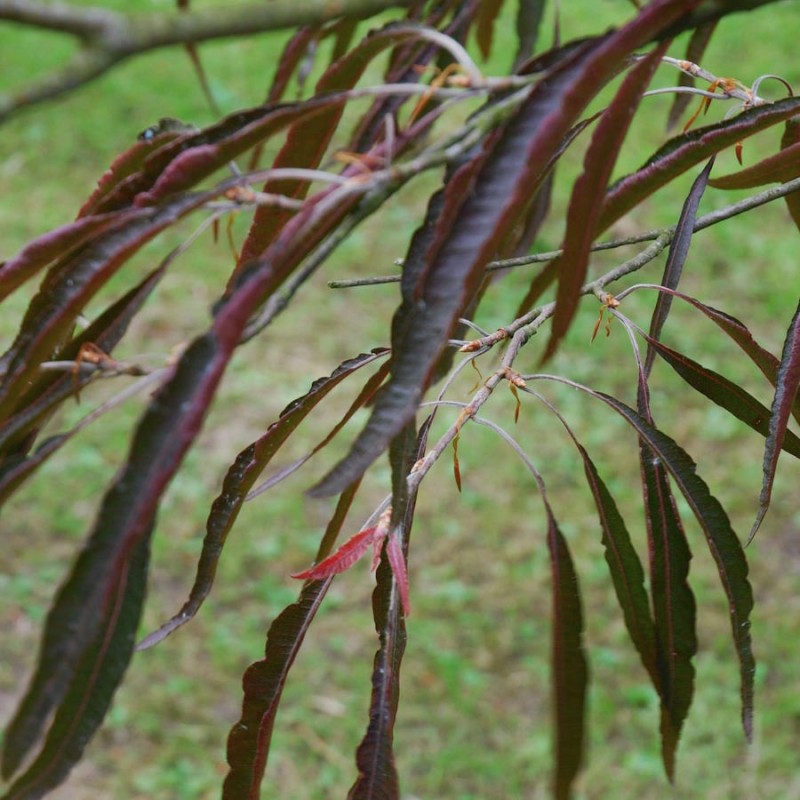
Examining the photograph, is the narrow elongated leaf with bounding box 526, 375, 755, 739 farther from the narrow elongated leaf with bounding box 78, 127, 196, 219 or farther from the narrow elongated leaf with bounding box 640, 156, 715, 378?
the narrow elongated leaf with bounding box 78, 127, 196, 219

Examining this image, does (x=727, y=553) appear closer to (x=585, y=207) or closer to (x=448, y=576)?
(x=585, y=207)

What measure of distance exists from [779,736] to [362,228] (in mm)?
2398

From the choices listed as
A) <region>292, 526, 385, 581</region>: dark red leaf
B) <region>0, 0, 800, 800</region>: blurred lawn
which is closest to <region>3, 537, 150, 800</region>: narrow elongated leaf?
<region>292, 526, 385, 581</region>: dark red leaf

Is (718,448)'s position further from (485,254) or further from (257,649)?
(485,254)

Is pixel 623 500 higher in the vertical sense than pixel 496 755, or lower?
higher

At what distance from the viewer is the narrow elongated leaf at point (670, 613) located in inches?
26.1

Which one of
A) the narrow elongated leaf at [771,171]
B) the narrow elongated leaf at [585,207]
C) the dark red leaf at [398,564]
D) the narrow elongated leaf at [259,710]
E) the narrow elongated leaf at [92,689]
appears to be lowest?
the narrow elongated leaf at [92,689]

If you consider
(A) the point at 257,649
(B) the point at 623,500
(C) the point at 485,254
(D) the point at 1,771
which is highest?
(B) the point at 623,500

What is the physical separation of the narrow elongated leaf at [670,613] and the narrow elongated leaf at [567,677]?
0.10 m

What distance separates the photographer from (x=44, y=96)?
511 mm

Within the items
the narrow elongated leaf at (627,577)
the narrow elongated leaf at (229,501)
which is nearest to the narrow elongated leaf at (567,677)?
the narrow elongated leaf at (627,577)

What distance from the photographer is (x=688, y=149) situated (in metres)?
0.65

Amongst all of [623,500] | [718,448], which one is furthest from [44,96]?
[718,448]

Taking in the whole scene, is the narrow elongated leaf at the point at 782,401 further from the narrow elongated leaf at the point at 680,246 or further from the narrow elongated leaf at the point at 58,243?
the narrow elongated leaf at the point at 58,243
